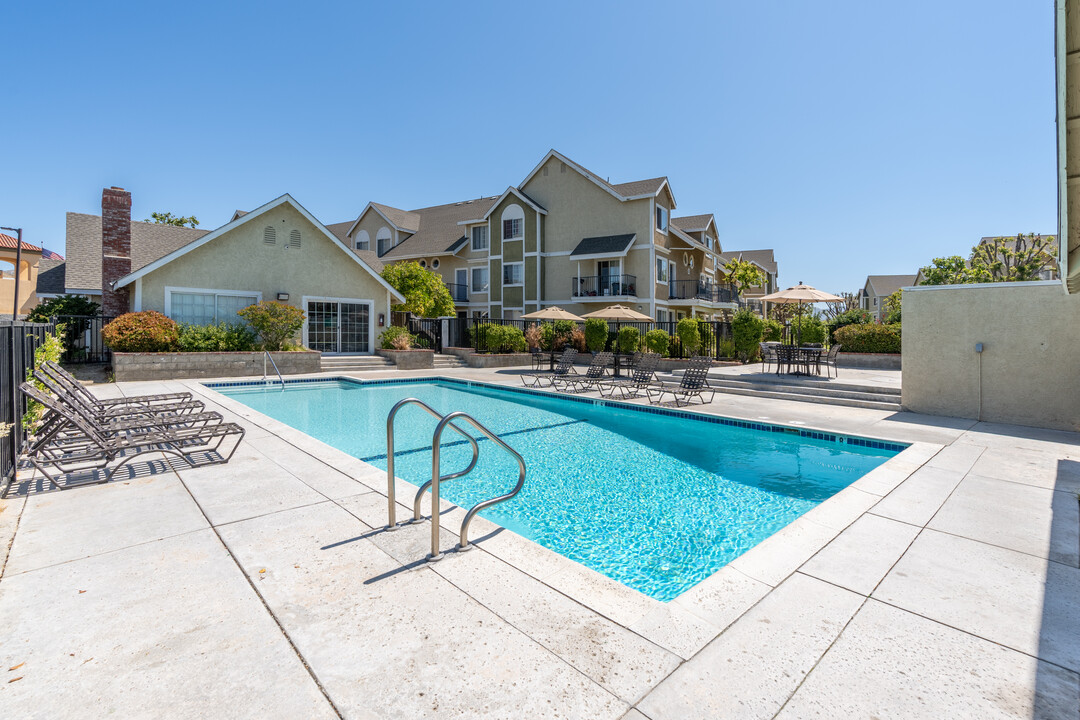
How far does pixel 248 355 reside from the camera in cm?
1784

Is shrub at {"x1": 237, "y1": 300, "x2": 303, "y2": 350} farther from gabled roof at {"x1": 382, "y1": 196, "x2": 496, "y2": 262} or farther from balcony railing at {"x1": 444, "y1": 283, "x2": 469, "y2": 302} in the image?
gabled roof at {"x1": 382, "y1": 196, "x2": 496, "y2": 262}

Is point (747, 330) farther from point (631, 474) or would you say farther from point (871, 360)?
point (631, 474)

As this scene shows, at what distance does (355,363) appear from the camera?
2105 centimetres

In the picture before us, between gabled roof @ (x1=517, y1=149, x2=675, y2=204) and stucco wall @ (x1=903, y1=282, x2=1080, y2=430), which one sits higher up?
gabled roof @ (x1=517, y1=149, x2=675, y2=204)

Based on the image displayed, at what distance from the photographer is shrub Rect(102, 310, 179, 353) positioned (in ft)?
51.4

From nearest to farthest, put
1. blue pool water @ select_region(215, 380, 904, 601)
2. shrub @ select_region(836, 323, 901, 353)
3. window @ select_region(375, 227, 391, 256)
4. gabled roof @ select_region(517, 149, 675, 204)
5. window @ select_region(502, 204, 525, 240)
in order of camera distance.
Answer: blue pool water @ select_region(215, 380, 904, 601) < shrub @ select_region(836, 323, 901, 353) < gabled roof @ select_region(517, 149, 675, 204) < window @ select_region(502, 204, 525, 240) < window @ select_region(375, 227, 391, 256)

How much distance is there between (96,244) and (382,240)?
60.8 ft

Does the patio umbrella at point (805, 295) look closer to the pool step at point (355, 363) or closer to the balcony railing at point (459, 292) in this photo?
the pool step at point (355, 363)

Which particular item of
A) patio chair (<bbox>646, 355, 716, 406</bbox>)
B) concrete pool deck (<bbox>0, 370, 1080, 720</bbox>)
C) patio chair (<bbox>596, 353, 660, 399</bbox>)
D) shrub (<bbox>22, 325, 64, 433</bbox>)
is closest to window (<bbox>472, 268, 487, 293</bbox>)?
patio chair (<bbox>596, 353, 660, 399</bbox>)

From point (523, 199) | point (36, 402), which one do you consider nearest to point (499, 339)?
point (523, 199)

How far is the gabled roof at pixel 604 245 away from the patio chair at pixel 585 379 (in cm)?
1407

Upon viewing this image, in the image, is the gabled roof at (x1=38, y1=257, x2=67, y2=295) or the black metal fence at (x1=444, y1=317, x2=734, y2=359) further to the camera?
the gabled roof at (x1=38, y1=257, x2=67, y2=295)

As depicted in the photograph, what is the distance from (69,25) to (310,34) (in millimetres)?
6137

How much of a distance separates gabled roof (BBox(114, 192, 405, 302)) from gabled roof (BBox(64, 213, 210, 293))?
2.44 ft
